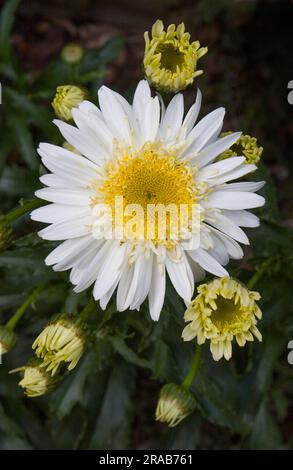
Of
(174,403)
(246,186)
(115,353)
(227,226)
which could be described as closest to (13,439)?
(115,353)

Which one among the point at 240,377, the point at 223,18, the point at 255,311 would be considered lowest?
the point at 240,377

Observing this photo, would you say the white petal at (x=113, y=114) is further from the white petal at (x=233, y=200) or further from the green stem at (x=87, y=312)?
the green stem at (x=87, y=312)

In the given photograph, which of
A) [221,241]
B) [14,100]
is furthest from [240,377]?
[14,100]

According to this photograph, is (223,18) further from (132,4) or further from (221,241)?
(221,241)

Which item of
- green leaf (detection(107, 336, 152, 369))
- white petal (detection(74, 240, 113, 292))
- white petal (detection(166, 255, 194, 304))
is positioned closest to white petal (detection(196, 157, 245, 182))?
white petal (detection(166, 255, 194, 304))

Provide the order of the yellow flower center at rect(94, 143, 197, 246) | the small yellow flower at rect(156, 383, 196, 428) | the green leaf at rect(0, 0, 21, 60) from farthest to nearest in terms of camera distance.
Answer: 1. the green leaf at rect(0, 0, 21, 60)
2. the small yellow flower at rect(156, 383, 196, 428)
3. the yellow flower center at rect(94, 143, 197, 246)

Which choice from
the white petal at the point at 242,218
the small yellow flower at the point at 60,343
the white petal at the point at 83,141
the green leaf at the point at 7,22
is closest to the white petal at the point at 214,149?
the white petal at the point at 242,218

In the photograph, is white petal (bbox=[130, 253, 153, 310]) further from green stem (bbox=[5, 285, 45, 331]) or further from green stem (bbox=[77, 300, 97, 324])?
green stem (bbox=[5, 285, 45, 331])
